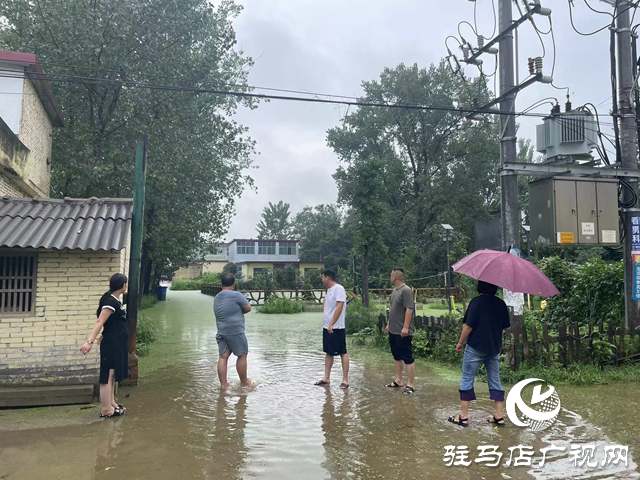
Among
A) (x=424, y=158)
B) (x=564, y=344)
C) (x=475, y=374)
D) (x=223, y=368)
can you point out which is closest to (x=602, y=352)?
(x=564, y=344)

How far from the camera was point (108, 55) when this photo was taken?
1441 cm

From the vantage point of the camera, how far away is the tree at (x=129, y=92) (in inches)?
554

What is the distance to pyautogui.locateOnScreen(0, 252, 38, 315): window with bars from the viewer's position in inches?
261

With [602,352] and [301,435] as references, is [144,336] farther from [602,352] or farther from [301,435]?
[602,352]

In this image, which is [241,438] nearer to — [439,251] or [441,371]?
[441,371]

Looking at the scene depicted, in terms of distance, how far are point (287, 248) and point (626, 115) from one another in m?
54.0

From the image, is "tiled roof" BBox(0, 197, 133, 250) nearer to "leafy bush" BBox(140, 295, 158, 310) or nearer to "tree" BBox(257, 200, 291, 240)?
"leafy bush" BBox(140, 295, 158, 310)

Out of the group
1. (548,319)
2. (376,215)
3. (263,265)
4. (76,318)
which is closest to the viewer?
(76,318)

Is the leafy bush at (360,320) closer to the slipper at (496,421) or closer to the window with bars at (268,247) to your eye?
the slipper at (496,421)

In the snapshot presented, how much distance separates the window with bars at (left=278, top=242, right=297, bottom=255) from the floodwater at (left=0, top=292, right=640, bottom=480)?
53170mm

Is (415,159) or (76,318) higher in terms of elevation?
(415,159)

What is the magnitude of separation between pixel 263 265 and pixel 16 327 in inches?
1966

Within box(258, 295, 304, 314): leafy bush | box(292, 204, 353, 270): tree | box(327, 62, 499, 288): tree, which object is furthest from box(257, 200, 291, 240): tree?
box(258, 295, 304, 314): leafy bush

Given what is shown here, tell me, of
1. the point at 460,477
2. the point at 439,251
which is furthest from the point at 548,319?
the point at 439,251
